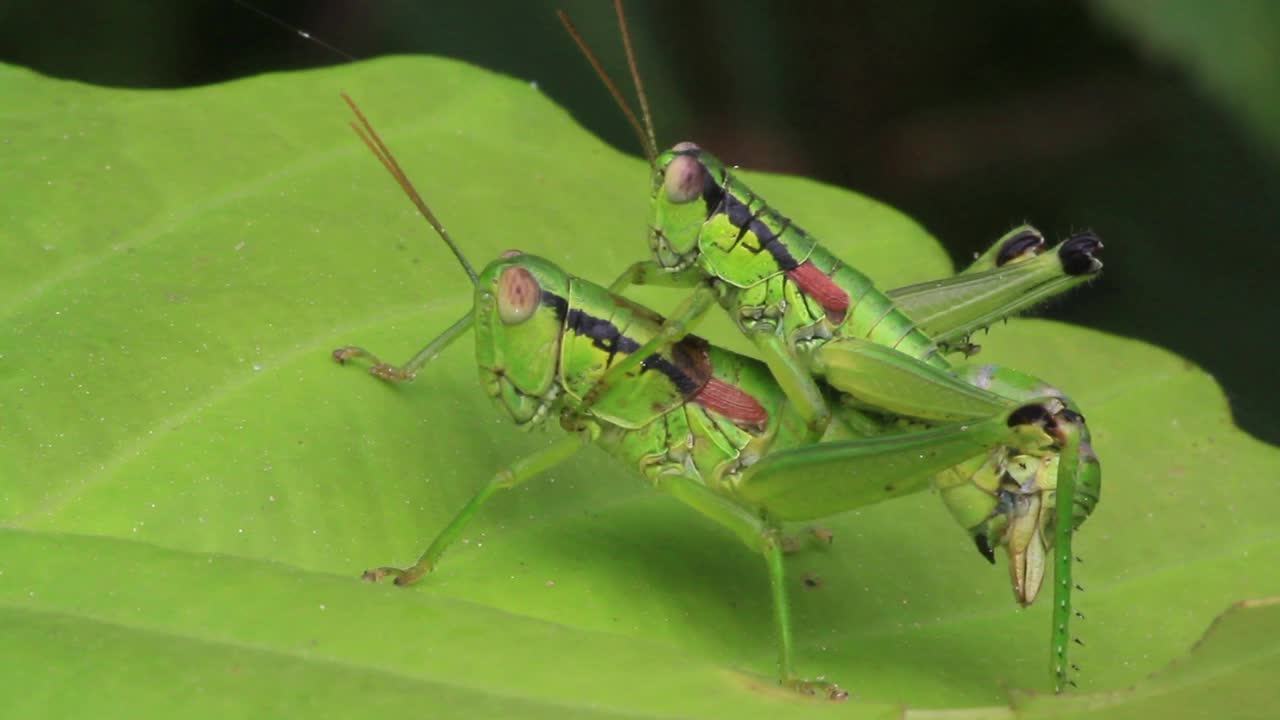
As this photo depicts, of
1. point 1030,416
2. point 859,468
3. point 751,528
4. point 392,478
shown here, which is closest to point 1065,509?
point 1030,416

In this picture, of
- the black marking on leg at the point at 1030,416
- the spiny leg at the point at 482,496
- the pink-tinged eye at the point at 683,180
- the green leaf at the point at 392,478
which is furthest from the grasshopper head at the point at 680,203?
the black marking on leg at the point at 1030,416

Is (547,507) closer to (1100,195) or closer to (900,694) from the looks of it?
(900,694)

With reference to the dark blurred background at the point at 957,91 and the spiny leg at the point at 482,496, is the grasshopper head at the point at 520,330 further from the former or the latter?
the dark blurred background at the point at 957,91

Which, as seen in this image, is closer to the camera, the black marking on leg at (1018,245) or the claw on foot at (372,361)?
the claw on foot at (372,361)

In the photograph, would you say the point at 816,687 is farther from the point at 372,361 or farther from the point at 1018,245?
the point at 1018,245

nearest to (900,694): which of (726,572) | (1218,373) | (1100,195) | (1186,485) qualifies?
(726,572)

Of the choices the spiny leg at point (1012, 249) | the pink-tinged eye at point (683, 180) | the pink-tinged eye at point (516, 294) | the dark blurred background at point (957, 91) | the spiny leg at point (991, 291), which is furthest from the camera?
the dark blurred background at point (957, 91)

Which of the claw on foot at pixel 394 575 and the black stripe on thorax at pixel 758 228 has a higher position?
the black stripe on thorax at pixel 758 228

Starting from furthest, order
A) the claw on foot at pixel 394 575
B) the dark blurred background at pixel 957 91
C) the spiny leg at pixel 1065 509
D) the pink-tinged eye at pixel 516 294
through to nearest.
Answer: the dark blurred background at pixel 957 91, the pink-tinged eye at pixel 516 294, the spiny leg at pixel 1065 509, the claw on foot at pixel 394 575

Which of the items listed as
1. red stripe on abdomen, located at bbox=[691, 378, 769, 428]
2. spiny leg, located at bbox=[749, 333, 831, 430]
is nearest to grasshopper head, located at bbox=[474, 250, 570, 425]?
red stripe on abdomen, located at bbox=[691, 378, 769, 428]
